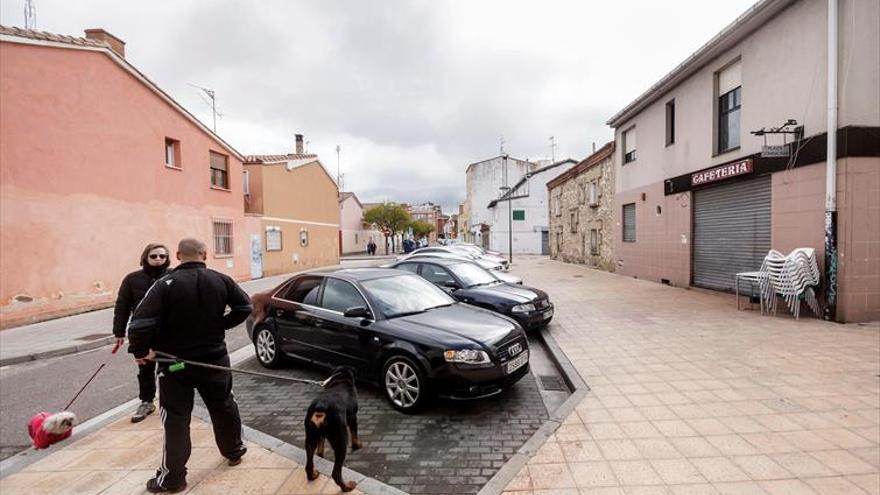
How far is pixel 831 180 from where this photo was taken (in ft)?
25.0

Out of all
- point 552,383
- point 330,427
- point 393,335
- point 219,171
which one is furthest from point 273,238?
point 330,427

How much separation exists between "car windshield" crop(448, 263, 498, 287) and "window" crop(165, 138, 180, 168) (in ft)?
37.5

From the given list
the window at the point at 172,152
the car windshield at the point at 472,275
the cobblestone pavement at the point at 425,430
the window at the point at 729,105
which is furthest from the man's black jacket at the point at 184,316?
the window at the point at 172,152

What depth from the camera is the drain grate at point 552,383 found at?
509cm

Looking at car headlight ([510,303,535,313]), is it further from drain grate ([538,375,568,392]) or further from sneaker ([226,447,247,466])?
sneaker ([226,447,247,466])

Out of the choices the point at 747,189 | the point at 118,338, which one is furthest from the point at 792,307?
the point at 118,338

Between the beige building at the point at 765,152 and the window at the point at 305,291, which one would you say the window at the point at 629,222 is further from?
the window at the point at 305,291

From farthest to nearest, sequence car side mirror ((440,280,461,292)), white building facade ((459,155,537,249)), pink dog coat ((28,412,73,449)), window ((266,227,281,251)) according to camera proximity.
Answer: white building facade ((459,155,537,249)) < window ((266,227,281,251)) < car side mirror ((440,280,461,292)) < pink dog coat ((28,412,73,449))

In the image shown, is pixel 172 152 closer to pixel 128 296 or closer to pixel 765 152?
pixel 128 296

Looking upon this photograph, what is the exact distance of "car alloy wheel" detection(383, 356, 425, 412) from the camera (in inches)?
165

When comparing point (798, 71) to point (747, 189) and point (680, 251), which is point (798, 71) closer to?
point (747, 189)

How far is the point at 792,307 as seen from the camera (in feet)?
26.6

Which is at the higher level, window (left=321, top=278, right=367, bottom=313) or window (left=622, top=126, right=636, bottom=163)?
window (left=622, top=126, right=636, bottom=163)

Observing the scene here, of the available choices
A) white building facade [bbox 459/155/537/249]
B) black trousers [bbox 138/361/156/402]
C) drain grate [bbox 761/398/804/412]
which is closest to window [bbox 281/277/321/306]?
black trousers [bbox 138/361/156/402]
